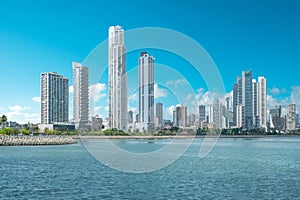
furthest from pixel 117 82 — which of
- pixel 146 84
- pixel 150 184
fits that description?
pixel 150 184

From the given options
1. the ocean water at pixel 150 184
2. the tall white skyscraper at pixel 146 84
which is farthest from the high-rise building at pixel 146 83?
the ocean water at pixel 150 184

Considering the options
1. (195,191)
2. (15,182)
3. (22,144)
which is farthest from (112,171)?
(22,144)

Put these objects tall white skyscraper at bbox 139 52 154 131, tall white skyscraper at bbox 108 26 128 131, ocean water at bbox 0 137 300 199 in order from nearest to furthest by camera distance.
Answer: ocean water at bbox 0 137 300 199
tall white skyscraper at bbox 139 52 154 131
tall white skyscraper at bbox 108 26 128 131

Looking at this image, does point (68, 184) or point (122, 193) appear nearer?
point (122, 193)

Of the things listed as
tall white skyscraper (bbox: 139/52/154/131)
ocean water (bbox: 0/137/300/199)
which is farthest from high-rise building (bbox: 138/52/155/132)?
ocean water (bbox: 0/137/300/199)

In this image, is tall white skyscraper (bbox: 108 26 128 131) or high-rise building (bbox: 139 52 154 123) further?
tall white skyscraper (bbox: 108 26 128 131)

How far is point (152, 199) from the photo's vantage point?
25391mm

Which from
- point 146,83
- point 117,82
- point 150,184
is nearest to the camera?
point 150,184

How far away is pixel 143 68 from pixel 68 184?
71.5ft

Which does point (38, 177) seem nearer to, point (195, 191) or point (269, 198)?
point (195, 191)

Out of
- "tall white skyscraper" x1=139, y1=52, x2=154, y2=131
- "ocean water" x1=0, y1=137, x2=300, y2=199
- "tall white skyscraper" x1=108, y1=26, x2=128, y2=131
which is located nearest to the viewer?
"ocean water" x1=0, y1=137, x2=300, y2=199

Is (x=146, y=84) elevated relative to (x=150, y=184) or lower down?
elevated

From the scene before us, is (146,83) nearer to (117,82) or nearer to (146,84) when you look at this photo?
(146,84)

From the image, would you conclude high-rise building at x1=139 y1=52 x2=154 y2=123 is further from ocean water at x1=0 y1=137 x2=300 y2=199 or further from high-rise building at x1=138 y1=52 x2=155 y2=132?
ocean water at x1=0 y1=137 x2=300 y2=199
